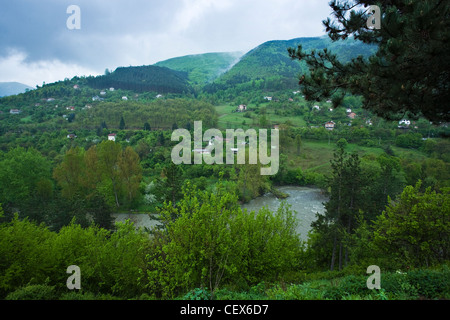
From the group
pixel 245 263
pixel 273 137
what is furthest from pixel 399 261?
pixel 273 137

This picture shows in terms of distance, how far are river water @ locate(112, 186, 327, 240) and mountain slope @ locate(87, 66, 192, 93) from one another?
11573 cm

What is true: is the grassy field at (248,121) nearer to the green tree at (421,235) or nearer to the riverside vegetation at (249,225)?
the riverside vegetation at (249,225)

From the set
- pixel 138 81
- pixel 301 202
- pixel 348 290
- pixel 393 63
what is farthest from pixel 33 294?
pixel 138 81

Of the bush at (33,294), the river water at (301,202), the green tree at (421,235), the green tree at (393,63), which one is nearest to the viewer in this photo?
the green tree at (393,63)

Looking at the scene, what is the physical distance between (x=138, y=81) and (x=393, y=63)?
517 feet

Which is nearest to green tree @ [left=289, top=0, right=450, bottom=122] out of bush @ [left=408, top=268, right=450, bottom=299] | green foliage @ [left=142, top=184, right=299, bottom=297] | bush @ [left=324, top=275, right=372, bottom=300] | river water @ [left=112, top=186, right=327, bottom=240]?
bush @ [left=408, top=268, right=450, bottom=299]

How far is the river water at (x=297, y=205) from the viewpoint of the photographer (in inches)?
1013

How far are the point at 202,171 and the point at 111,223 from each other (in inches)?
933

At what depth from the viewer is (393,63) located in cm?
478

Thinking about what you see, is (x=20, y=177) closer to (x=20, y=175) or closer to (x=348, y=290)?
(x=20, y=175)

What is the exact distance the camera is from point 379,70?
4.96 meters

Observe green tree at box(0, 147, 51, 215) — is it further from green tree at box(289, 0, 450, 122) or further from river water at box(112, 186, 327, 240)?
green tree at box(289, 0, 450, 122)

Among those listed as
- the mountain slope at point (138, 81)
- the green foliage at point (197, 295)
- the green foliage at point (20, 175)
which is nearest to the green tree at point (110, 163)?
the green foliage at point (20, 175)

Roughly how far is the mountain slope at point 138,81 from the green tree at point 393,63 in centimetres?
13729
